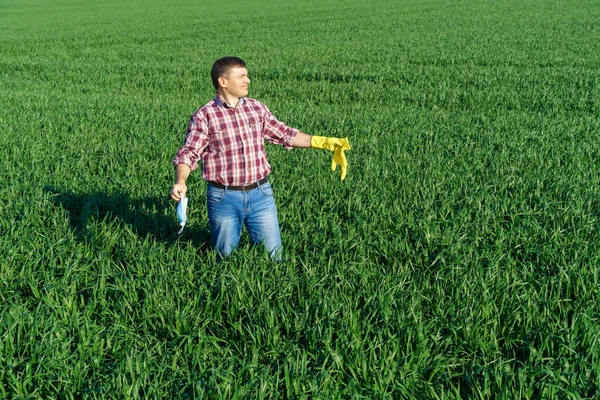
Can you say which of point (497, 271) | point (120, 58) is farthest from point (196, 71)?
point (497, 271)

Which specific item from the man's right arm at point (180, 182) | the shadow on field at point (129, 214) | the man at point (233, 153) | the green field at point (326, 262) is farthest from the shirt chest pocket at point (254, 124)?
the shadow on field at point (129, 214)

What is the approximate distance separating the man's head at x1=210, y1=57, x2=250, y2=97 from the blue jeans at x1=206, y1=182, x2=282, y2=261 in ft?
2.16

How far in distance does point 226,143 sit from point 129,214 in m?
1.80

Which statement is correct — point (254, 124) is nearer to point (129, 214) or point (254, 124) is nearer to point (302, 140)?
point (302, 140)

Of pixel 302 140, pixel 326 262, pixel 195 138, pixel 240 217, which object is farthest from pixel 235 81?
pixel 326 262

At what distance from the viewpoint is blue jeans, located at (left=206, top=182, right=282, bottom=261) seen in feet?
12.8

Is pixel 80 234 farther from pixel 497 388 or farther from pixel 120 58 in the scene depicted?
pixel 120 58

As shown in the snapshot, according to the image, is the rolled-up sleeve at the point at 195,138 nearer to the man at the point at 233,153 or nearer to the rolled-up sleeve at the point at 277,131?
the man at the point at 233,153

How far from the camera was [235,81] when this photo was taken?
3.71m

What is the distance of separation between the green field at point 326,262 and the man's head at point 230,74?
3.68 feet

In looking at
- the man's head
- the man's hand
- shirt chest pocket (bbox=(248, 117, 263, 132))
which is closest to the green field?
the man's hand

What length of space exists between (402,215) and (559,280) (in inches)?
59.0

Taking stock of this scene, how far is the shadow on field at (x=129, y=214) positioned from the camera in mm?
4832

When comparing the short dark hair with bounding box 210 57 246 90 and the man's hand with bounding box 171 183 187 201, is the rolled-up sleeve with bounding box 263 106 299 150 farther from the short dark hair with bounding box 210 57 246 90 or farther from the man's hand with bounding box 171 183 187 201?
the man's hand with bounding box 171 183 187 201
